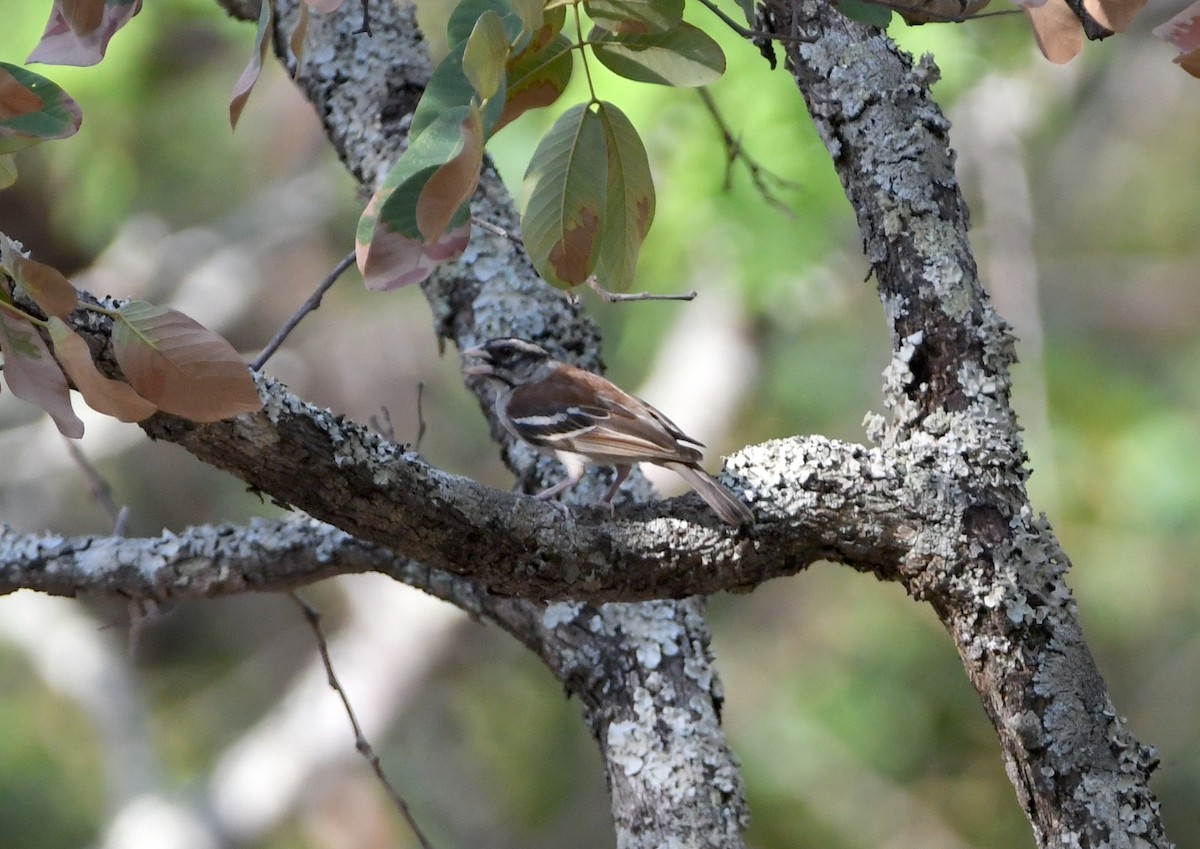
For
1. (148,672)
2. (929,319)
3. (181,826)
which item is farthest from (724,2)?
(148,672)

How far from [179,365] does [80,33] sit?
0.40 m

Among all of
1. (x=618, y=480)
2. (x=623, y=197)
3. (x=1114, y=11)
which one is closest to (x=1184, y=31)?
(x=1114, y=11)

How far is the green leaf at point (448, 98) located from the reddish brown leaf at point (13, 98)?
439mm

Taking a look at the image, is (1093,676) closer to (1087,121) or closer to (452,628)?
(452,628)

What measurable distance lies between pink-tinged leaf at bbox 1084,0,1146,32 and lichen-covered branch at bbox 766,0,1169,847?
0.78 m

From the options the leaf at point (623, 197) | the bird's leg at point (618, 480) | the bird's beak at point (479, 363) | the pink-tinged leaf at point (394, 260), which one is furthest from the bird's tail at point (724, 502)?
Result: the bird's beak at point (479, 363)

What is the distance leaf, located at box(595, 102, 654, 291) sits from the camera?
1594mm

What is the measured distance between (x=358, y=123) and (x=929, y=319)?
74.1 inches

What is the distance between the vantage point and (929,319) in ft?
7.38

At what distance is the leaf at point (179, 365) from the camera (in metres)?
1.36

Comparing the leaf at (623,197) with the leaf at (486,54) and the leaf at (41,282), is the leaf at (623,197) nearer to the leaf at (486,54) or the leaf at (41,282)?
the leaf at (486,54)

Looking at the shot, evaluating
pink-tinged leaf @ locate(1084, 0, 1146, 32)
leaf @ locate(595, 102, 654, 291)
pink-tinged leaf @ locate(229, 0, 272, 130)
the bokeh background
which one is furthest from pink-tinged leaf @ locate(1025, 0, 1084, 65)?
the bokeh background

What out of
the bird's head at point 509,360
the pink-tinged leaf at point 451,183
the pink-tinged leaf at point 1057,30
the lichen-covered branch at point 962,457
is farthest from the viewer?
the bird's head at point 509,360

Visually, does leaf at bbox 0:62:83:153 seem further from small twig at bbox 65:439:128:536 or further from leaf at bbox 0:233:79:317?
small twig at bbox 65:439:128:536
